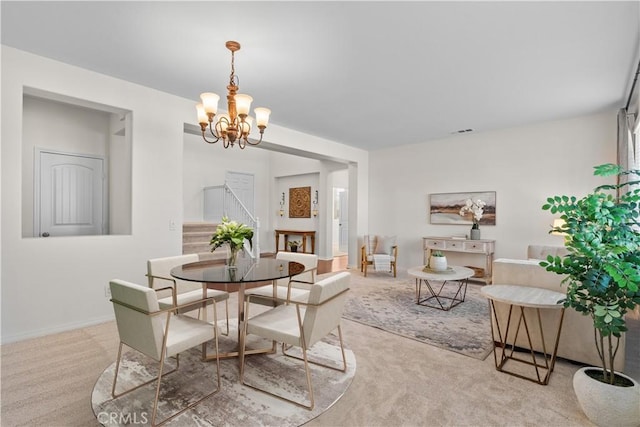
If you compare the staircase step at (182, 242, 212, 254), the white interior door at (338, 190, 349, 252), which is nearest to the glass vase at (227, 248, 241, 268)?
the staircase step at (182, 242, 212, 254)

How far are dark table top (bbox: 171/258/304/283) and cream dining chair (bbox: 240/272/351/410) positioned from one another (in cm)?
31

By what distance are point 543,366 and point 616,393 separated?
777mm

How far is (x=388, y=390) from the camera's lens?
7.16 ft

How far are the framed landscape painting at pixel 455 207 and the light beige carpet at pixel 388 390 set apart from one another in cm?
364

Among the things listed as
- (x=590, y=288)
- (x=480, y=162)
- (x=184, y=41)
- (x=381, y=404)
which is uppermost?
(x=184, y=41)

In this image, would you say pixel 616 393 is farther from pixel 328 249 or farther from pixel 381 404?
pixel 328 249

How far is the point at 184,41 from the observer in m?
2.79

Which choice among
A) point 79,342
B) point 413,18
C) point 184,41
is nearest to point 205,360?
point 79,342

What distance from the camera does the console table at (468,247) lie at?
17.8ft

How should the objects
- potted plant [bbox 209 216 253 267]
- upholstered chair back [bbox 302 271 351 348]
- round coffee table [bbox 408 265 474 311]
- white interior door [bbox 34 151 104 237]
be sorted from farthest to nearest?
white interior door [bbox 34 151 104 237] → round coffee table [bbox 408 265 474 311] → potted plant [bbox 209 216 253 267] → upholstered chair back [bbox 302 271 351 348]

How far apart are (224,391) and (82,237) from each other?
2.41 m

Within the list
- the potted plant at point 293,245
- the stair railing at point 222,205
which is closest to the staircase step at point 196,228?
the stair railing at point 222,205

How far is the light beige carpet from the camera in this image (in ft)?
6.18

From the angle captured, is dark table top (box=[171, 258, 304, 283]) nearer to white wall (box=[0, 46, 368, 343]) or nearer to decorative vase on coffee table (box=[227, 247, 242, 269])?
decorative vase on coffee table (box=[227, 247, 242, 269])
